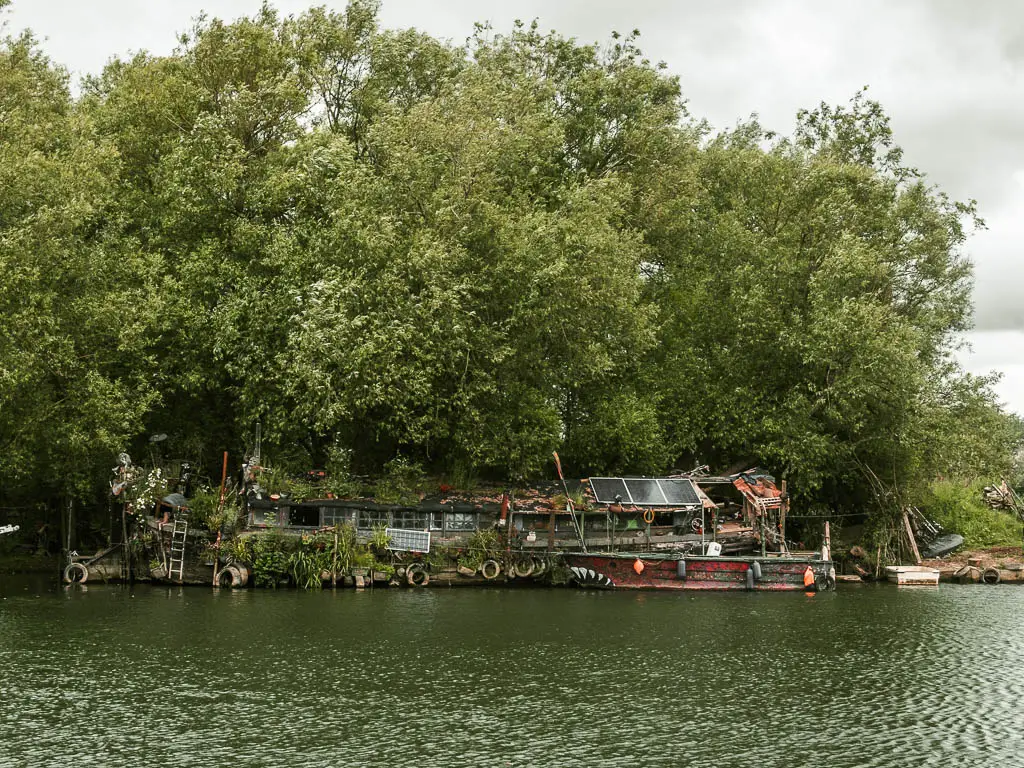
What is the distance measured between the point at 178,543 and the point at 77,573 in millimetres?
4831

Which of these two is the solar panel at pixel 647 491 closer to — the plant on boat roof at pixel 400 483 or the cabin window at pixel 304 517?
Answer: the plant on boat roof at pixel 400 483

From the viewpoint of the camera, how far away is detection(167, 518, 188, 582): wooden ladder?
4191cm

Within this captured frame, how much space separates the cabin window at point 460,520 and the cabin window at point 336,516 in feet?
13.3

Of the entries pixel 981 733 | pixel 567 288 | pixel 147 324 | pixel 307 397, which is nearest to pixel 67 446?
pixel 147 324

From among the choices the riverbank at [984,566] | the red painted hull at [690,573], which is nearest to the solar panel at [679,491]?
the red painted hull at [690,573]

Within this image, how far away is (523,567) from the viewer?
146 feet

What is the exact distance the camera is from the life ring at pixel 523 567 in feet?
146

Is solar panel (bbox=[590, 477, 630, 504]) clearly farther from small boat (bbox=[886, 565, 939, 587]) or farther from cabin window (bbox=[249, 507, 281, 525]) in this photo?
cabin window (bbox=[249, 507, 281, 525])

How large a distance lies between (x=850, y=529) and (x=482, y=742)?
125 feet

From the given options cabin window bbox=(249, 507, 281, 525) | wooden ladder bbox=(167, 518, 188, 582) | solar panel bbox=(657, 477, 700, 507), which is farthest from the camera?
solar panel bbox=(657, 477, 700, 507)

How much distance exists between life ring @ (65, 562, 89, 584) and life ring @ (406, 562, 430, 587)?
1308 cm

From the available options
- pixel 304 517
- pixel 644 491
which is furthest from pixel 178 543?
pixel 644 491

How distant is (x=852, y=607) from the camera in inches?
1544

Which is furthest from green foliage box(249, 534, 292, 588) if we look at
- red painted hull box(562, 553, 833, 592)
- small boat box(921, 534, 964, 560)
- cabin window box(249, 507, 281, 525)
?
small boat box(921, 534, 964, 560)
